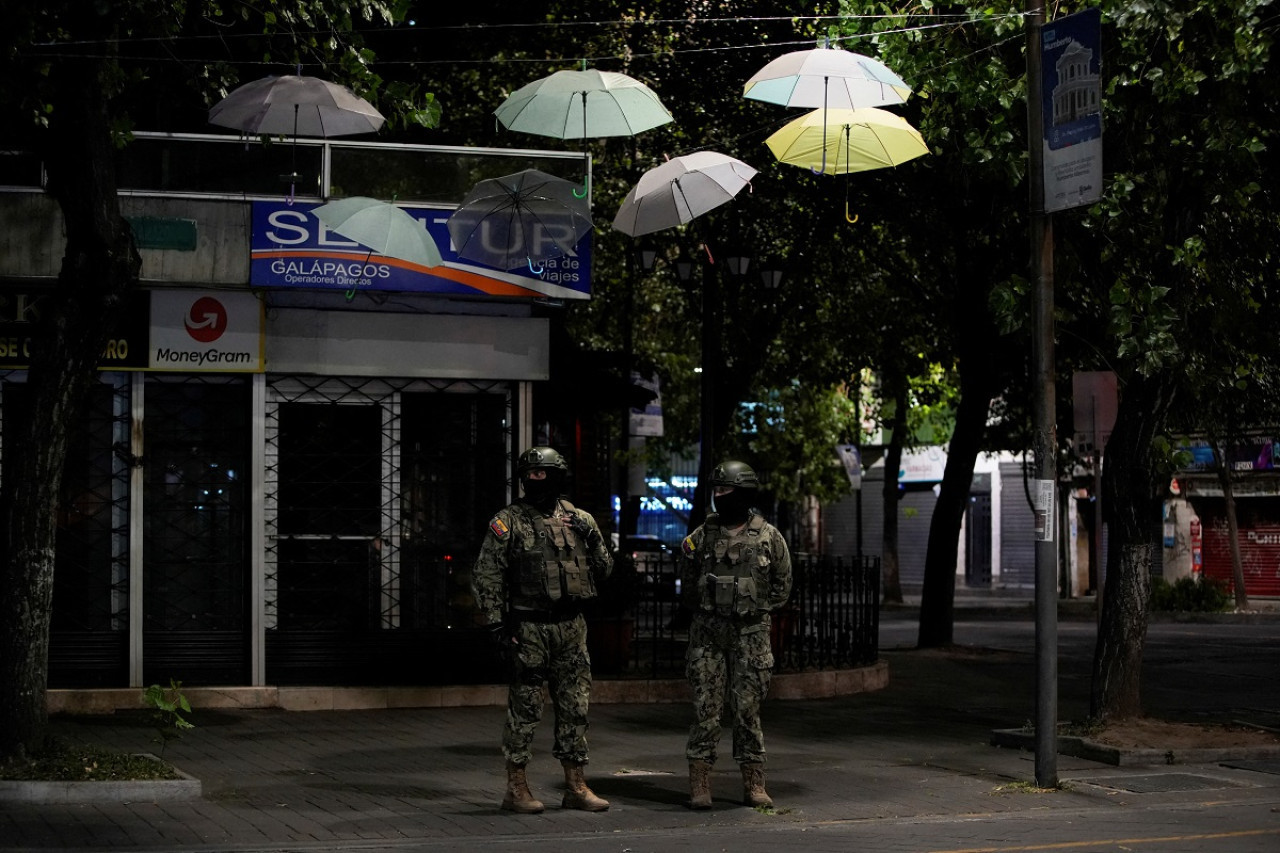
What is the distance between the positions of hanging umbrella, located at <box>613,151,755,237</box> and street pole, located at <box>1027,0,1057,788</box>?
317cm

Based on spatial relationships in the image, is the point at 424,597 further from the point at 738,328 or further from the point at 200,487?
the point at 738,328

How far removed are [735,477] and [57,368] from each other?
4224 millimetres

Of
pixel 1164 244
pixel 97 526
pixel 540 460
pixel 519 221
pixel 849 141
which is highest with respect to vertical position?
pixel 849 141

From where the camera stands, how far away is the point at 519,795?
9117 millimetres

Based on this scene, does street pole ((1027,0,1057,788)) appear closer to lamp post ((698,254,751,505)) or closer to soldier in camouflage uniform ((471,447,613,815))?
soldier in camouflage uniform ((471,447,613,815))

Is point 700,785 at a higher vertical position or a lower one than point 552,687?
lower

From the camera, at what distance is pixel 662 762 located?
11.3m

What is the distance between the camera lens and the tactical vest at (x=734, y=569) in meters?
9.27

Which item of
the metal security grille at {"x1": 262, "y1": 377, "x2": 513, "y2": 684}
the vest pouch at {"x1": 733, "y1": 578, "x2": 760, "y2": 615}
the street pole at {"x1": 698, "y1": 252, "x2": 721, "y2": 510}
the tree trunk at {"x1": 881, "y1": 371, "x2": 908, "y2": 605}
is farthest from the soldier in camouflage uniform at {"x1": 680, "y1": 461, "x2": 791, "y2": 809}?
the tree trunk at {"x1": 881, "y1": 371, "x2": 908, "y2": 605}

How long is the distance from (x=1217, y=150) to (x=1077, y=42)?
1.95 metres

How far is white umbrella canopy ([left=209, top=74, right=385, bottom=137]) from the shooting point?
12.6 m

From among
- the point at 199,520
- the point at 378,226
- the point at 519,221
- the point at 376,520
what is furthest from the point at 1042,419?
the point at 199,520

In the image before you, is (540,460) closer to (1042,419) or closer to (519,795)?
(519,795)

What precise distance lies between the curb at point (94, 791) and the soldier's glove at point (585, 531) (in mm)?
2691
